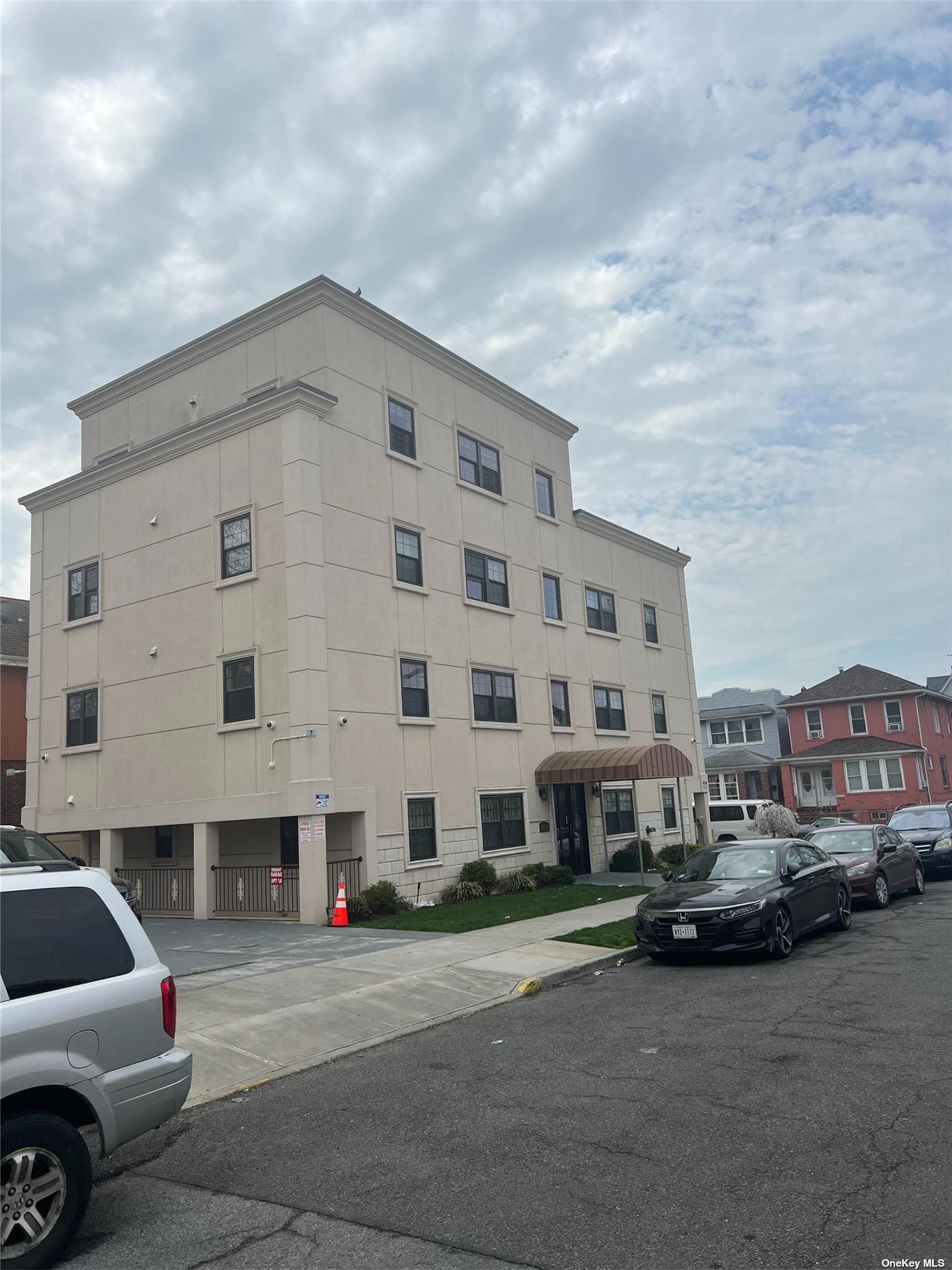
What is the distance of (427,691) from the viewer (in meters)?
21.7

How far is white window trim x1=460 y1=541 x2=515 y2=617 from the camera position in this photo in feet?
77.5

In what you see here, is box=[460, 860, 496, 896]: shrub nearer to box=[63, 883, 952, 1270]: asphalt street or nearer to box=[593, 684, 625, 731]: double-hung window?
box=[593, 684, 625, 731]: double-hung window

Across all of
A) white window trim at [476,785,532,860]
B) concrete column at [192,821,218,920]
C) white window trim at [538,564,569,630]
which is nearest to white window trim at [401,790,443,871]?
white window trim at [476,785,532,860]

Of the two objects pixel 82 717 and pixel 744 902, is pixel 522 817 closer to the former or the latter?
pixel 82 717

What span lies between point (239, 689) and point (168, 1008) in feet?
48.8

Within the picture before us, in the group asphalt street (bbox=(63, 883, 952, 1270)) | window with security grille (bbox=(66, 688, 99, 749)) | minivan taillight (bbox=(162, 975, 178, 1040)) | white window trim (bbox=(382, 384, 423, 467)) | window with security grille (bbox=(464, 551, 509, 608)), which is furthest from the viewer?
window with security grille (bbox=(464, 551, 509, 608))

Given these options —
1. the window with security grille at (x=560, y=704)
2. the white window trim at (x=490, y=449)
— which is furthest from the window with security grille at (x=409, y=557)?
the window with security grille at (x=560, y=704)

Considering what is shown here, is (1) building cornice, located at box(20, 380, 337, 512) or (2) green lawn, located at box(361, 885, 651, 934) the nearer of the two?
(2) green lawn, located at box(361, 885, 651, 934)

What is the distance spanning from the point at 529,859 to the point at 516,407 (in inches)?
476

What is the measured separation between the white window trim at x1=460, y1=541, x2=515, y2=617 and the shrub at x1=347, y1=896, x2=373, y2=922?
8.07 metres

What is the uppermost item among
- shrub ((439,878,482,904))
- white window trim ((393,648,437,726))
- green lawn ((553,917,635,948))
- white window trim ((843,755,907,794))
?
white window trim ((393,648,437,726))

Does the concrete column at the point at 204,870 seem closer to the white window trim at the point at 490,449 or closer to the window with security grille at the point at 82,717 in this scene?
the window with security grille at the point at 82,717

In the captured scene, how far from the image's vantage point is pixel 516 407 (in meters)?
26.7

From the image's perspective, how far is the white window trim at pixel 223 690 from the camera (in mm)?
19156
